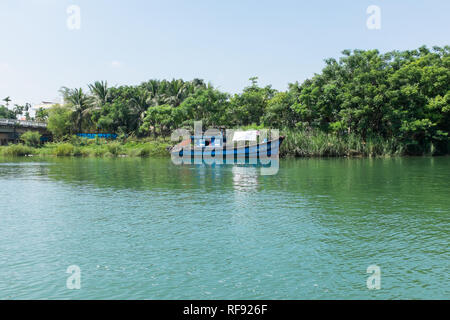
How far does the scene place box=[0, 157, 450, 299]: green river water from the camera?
802 cm

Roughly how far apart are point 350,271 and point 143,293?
4344 mm

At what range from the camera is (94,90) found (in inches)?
3022

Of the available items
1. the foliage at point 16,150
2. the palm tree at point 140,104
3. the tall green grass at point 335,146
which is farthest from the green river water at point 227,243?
the palm tree at point 140,104

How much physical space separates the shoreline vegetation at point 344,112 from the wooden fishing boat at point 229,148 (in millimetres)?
9591

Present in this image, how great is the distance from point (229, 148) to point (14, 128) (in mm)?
52546

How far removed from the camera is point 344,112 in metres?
49.2

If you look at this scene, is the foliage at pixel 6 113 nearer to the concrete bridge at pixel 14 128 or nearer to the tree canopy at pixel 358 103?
the concrete bridge at pixel 14 128

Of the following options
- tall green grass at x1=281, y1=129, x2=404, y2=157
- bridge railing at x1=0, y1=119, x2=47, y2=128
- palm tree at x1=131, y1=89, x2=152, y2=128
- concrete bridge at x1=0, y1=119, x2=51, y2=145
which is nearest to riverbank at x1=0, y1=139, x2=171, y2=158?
palm tree at x1=131, y1=89, x2=152, y2=128

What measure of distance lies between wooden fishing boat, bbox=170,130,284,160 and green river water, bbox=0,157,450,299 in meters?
19.6

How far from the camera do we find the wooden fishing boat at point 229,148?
Result: 4053cm

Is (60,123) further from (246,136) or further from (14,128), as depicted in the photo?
(246,136)

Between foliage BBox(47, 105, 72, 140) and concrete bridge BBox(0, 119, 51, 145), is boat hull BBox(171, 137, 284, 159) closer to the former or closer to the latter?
foliage BBox(47, 105, 72, 140)

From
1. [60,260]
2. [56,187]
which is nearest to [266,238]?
[60,260]

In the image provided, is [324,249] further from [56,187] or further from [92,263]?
[56,187]
